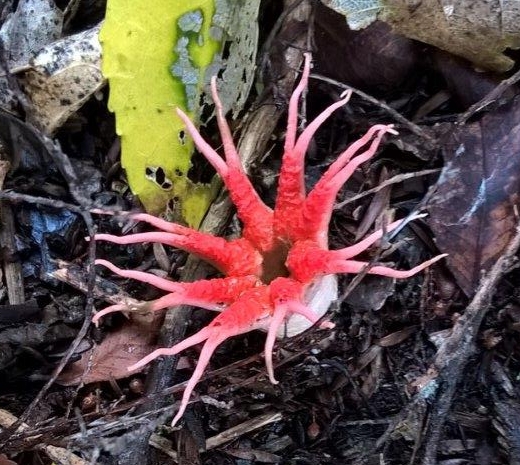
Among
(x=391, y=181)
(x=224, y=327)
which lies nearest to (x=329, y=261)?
(x=224, y=327)

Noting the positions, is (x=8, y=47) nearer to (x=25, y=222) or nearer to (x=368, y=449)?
(x=25, y=222)

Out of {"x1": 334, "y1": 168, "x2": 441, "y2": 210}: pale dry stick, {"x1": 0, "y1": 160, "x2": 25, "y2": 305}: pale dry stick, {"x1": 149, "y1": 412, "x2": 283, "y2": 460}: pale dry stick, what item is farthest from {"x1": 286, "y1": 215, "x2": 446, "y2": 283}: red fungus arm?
{"x1": 0, "y1": 160, "x2": 25, "y2": 305}: pale dry stick

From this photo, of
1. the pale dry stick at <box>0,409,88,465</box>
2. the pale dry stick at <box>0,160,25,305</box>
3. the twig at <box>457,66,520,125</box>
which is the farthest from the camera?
the pale dry stick at <box>0,160,25,305</box>

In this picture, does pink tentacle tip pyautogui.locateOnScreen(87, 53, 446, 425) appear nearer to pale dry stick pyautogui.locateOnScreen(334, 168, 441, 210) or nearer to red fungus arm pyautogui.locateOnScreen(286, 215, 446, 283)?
red fungus arm pyautogui.locateOnScreen(286, 215, 446, 283)

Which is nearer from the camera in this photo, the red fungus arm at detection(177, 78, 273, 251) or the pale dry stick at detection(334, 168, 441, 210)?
the red fungus arm at detection(177, 78, 273, 251)

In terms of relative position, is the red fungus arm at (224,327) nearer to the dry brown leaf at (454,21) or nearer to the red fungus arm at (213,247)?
the red fungus arm at (213,247)

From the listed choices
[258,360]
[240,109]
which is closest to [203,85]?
[240,109]
